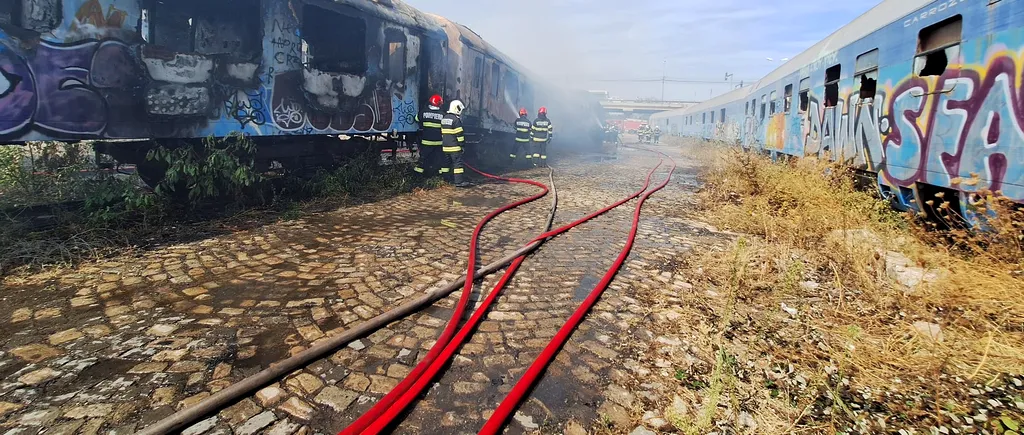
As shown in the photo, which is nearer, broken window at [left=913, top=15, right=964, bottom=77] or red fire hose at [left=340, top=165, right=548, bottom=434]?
red fire hose at [left=340, top=165, right=548, bottom=434]

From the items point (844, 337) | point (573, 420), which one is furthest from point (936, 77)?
point (573, 420)

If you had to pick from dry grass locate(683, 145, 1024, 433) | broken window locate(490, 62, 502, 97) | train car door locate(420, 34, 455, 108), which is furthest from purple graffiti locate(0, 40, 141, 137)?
broken window locate(490, 62, 502, 97)

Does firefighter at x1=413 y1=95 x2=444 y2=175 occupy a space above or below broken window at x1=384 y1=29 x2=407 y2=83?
below

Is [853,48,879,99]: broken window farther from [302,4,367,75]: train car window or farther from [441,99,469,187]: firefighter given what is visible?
[302,4,367,75]: train car window

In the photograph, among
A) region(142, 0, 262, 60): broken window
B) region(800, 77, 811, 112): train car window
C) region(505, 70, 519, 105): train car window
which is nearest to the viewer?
region(142, 0, 262, 60): broken window

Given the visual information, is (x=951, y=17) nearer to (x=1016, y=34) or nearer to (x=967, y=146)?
(x=1016, y=34)

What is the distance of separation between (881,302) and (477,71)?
10625 millimetres

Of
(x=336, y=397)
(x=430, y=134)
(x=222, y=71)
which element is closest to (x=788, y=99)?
(x=430, y=134)

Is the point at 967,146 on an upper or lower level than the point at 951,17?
lower

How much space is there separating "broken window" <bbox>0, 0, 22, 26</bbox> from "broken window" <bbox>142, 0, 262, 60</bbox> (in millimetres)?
2315

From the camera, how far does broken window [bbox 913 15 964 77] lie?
4.80 meters

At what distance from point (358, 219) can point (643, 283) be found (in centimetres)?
394

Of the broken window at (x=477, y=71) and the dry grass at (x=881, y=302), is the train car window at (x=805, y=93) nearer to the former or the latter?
the dry grass at (x=881, y=302)

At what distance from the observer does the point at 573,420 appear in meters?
2.37
